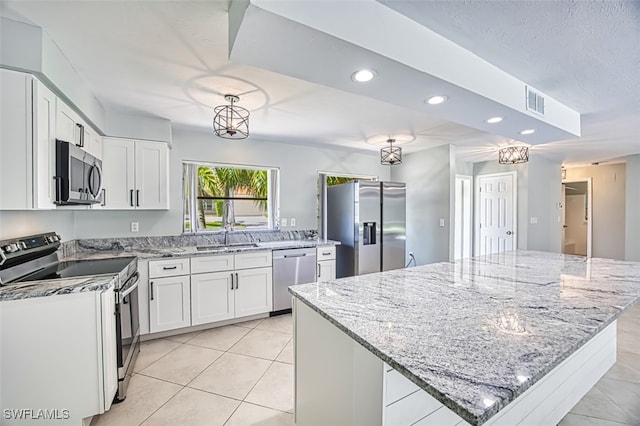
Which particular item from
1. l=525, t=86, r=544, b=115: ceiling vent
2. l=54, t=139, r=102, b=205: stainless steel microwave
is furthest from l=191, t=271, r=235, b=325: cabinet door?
l=525, t=86, r=544, b=115: ceiling vent

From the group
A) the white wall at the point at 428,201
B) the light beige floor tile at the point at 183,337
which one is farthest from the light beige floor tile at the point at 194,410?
the white wall at the point at 428,201

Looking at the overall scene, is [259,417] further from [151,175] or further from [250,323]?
[151,175]

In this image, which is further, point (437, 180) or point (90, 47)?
point (437, 180)

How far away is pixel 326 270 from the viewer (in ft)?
12.5

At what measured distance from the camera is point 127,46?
5.77 ft

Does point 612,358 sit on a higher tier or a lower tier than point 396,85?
lower

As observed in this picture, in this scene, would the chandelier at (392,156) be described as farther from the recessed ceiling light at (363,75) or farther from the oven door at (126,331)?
the oven door at (126,331)

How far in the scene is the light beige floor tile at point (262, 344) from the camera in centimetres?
263

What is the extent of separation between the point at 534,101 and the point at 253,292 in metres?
3.20

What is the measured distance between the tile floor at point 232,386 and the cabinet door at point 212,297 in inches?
7.5

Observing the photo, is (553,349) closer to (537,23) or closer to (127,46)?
(537,23)

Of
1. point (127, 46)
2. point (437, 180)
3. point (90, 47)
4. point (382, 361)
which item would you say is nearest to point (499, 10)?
point (382, 361)

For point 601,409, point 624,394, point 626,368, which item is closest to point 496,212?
point 626,368

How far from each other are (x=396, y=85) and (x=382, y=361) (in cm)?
151
